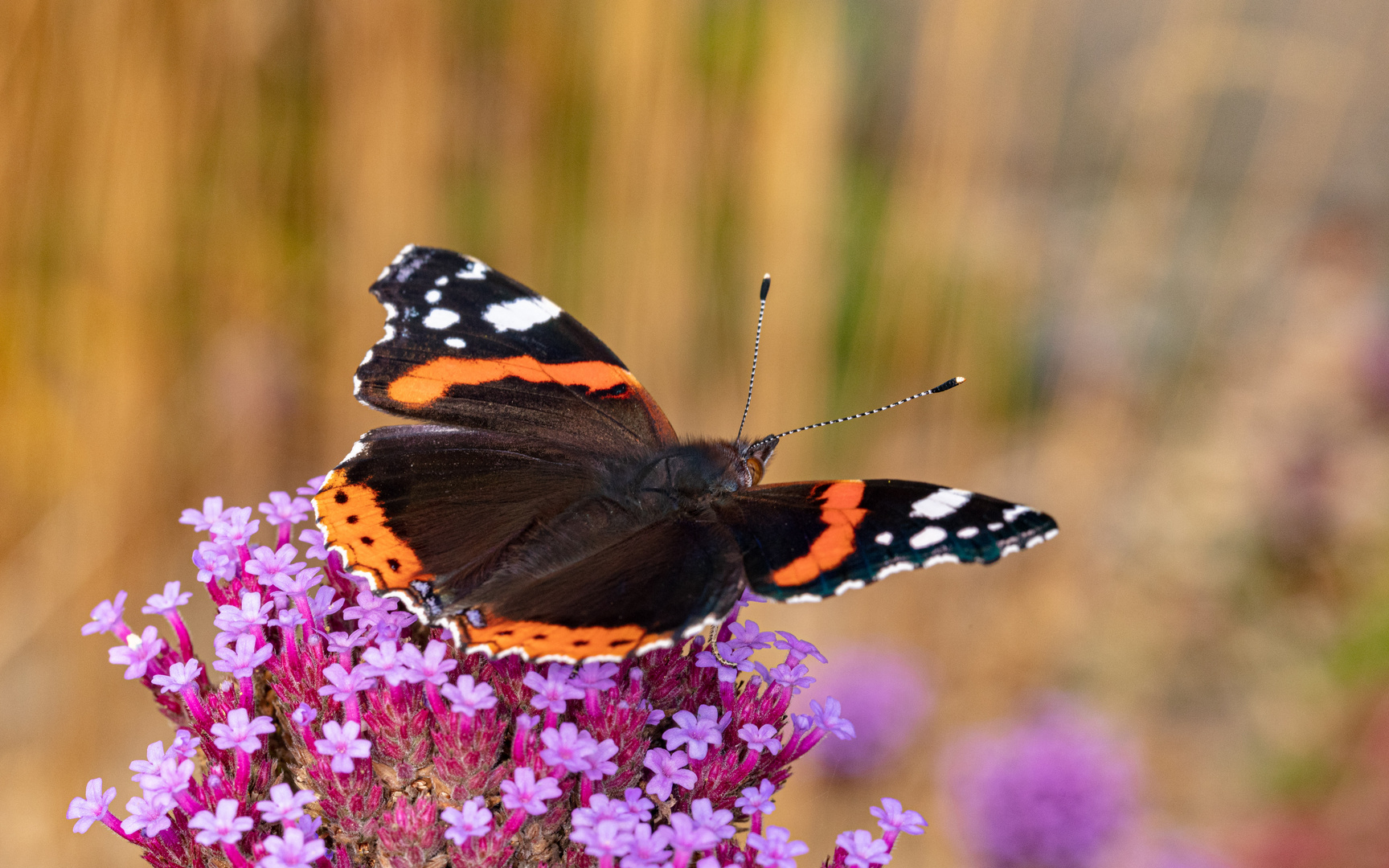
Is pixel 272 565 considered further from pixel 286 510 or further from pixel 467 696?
pixel 467 696

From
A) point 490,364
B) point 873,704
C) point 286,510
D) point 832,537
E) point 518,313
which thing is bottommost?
point 873,704

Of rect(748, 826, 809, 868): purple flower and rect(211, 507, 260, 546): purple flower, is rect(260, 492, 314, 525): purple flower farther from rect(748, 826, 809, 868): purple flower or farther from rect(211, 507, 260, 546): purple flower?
rect(748, 826, 809, 868): purple flower

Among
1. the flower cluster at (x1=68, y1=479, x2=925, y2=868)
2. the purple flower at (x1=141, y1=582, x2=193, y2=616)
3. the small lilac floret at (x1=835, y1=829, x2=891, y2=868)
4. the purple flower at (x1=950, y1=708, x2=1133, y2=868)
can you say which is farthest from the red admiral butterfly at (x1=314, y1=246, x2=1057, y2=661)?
the purple flower at (x1=950, y1=708, x2=1133, y2=868)

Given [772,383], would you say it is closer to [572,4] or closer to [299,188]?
[572,4]

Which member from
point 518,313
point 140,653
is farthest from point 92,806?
point 518,313

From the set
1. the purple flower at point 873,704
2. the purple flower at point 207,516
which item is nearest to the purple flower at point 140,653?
the purple flower at point 207,516

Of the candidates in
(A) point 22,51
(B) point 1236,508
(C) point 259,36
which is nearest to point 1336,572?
(B) point 1236,508

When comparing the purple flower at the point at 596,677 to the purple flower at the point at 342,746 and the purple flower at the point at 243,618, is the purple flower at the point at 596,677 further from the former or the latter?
the purple flower at the point at 243,618
